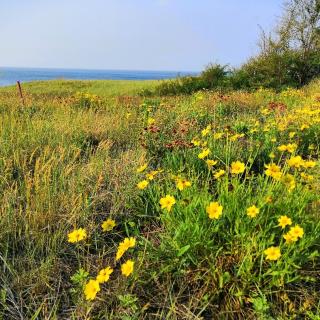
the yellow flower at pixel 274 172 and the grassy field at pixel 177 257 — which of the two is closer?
the grassy field at pixel 177 257

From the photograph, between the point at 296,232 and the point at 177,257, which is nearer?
the point at 296,232

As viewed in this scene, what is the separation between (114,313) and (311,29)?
2307 cm

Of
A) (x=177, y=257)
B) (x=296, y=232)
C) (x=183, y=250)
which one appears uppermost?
(x=296, y=232)

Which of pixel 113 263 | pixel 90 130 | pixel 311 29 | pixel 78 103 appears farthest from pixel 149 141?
pixel 311 29

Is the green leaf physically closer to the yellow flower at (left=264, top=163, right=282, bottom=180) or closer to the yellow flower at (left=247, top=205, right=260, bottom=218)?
the yellow flower at (left=247, top=205, right=260, bottom=218)

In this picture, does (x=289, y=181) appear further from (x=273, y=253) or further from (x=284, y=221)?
(x=273, y=253)

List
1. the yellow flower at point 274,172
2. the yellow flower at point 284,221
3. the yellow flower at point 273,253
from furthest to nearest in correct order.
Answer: the yellow flower at point 274,172
the yellow flower at point 284,221
the yellow flower at point 273,253

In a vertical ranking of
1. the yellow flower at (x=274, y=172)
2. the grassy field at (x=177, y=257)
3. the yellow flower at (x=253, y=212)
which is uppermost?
the yellow flower at (x=274, y=172)

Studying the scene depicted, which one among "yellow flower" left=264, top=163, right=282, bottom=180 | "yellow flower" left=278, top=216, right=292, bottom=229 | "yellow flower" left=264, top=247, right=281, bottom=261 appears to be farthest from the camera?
"yellow flower" left=264, top=163, right=282, bottom=180

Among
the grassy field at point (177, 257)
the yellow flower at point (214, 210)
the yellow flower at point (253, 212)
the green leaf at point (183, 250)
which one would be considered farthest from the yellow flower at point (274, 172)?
the green leaf at point (183, 250)

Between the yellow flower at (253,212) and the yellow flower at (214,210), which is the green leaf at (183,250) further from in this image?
the yellow flower at (253,212)

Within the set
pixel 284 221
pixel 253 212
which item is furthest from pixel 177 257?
pixel 284 221

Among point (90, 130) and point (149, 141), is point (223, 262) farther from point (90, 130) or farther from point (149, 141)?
point (90, 130)

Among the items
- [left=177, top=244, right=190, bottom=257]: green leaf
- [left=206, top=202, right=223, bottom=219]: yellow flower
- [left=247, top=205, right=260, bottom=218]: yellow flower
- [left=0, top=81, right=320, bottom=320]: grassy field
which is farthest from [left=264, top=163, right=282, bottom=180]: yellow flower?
[left=177, top=244, right=190, bottom=257]: green leaf
